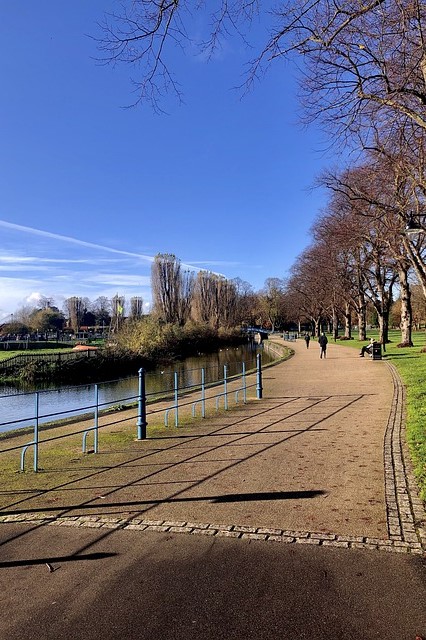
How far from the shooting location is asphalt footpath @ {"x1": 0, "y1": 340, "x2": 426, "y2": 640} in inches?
119

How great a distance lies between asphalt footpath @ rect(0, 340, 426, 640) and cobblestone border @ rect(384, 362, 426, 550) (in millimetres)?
23

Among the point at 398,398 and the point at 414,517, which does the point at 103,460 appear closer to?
the point at 414,517

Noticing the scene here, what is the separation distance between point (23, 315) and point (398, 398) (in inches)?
4564

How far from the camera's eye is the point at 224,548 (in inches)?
159

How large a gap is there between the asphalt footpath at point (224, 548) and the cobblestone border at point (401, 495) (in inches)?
0.9

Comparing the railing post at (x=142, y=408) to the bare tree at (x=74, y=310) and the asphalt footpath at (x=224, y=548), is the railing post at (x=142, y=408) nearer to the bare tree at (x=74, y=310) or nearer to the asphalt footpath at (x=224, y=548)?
the asphalt footpath at (x=224, y=548)

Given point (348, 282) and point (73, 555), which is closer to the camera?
point (73, 555)

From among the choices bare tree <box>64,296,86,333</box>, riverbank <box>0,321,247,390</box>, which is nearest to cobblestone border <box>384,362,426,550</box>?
riverbank <box>0,321,247,390</box>

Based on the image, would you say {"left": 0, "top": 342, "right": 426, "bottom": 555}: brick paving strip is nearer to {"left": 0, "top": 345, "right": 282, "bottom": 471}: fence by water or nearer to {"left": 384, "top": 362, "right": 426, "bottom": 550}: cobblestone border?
{"left": 384, "top": 362, "right": 426, "bottom": 550}: cobblestone border

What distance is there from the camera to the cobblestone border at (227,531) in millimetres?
4082

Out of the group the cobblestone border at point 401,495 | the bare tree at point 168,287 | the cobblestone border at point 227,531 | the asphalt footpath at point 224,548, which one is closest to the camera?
the asphalt footpath at point 224,548

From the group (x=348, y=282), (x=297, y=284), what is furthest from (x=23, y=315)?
(x=348, y=282)

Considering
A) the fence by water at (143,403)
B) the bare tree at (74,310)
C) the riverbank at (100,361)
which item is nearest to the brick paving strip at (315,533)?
the fence by water at (143,403)

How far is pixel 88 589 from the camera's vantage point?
136 inches
